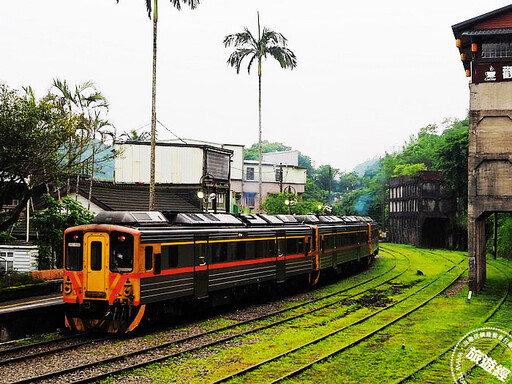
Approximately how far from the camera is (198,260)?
17.1 metres

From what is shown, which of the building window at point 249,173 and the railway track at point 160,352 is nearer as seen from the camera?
the railway track at point 160,352

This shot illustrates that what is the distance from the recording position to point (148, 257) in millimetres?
14945

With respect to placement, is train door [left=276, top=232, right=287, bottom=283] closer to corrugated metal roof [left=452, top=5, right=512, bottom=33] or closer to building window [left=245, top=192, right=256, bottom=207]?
corrugated metal roof [left=452, top=5, right=512, bottom=33]

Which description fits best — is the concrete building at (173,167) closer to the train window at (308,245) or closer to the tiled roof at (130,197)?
the tiled roof at (130,197)

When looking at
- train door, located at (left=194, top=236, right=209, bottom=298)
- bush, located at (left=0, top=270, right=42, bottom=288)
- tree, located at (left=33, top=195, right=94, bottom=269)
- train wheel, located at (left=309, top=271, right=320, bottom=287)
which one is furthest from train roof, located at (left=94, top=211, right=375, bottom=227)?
tree, located at (left=33, top=195, right=94, bottom=269)

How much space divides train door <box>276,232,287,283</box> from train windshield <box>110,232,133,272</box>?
28.5 ft

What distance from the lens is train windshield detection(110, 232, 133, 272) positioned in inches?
575

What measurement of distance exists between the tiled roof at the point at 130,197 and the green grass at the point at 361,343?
42.1 ft

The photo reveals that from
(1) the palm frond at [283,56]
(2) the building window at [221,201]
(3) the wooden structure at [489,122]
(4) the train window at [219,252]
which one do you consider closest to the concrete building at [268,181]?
(2) the building window at [221,201]

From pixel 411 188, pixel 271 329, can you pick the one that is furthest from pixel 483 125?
pixel 411 188

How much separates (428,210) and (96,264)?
47488 mm

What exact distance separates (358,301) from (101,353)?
11.4 m

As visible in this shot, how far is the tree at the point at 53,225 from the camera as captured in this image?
24.0 metres

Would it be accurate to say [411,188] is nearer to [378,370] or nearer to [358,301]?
[358,301]
